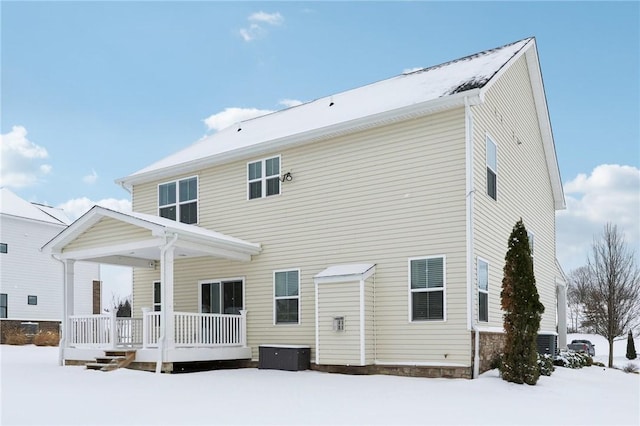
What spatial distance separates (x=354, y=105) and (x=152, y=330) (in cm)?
784

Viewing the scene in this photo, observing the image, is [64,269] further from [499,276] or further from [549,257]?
[549,257]

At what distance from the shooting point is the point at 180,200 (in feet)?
61.8

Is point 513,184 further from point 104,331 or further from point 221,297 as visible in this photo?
point 104,331

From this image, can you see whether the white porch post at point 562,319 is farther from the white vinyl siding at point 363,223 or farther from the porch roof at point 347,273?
the porch roof at point 347,273

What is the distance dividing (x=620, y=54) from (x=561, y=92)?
2100 millimetres

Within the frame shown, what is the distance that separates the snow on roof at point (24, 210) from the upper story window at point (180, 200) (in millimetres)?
16571

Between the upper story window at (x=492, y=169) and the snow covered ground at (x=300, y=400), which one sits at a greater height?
the upper story window at (x=492, y=169)

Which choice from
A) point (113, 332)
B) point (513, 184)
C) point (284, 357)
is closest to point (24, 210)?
point (113, 332)

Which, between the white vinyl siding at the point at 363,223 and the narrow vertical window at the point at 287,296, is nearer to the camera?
the white vinyl siding at the point at 363,223

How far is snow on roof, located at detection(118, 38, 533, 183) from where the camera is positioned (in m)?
14.9

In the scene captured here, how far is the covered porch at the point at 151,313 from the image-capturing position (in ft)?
47.7

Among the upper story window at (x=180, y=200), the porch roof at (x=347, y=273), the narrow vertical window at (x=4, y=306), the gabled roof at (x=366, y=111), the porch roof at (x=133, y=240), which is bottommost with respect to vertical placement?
the narrow vertical window at (x=4, y=306)

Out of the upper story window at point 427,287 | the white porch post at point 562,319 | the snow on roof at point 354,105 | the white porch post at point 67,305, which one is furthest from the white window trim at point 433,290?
the white porch post at point 562,319

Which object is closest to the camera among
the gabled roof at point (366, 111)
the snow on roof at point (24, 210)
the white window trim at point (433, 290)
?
the white window trim at point (433, 290)
